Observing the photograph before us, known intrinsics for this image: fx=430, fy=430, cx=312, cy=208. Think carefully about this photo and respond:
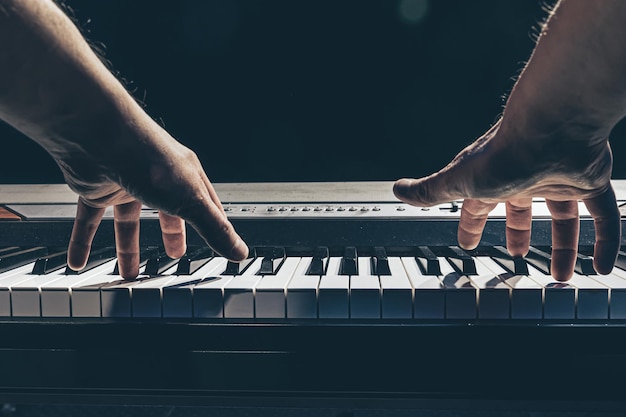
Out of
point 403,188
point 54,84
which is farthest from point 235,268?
point 54,84

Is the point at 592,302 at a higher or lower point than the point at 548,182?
lower

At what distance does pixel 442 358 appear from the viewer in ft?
2.88

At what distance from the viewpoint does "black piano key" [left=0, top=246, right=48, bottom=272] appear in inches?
41.6

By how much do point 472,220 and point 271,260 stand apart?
18.9 inches

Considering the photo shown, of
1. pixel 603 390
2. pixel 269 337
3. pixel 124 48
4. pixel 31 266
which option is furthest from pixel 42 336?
pixel 603 390

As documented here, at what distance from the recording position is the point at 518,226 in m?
1.01

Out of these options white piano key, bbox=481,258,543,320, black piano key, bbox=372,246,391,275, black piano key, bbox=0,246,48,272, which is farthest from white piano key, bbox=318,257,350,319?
black piano key, bbox=0,246,48,272

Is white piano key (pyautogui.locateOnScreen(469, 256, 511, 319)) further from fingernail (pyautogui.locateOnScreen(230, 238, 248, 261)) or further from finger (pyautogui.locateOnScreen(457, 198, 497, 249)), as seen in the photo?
fingernail (pyautogui.locateOnScreen(230, 238, 248, 261))

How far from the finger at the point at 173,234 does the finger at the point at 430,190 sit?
493mm

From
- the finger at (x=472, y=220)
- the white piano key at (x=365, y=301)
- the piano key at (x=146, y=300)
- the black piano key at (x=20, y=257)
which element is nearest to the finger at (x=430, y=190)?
the finger at (x=472, y=220)

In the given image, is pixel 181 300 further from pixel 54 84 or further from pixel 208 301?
pixel 54 84

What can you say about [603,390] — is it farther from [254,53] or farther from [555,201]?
[254,53]

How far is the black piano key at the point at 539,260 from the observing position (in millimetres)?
977

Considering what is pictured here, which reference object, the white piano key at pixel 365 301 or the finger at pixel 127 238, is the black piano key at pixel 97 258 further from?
the white piano key at pixel 365 301
